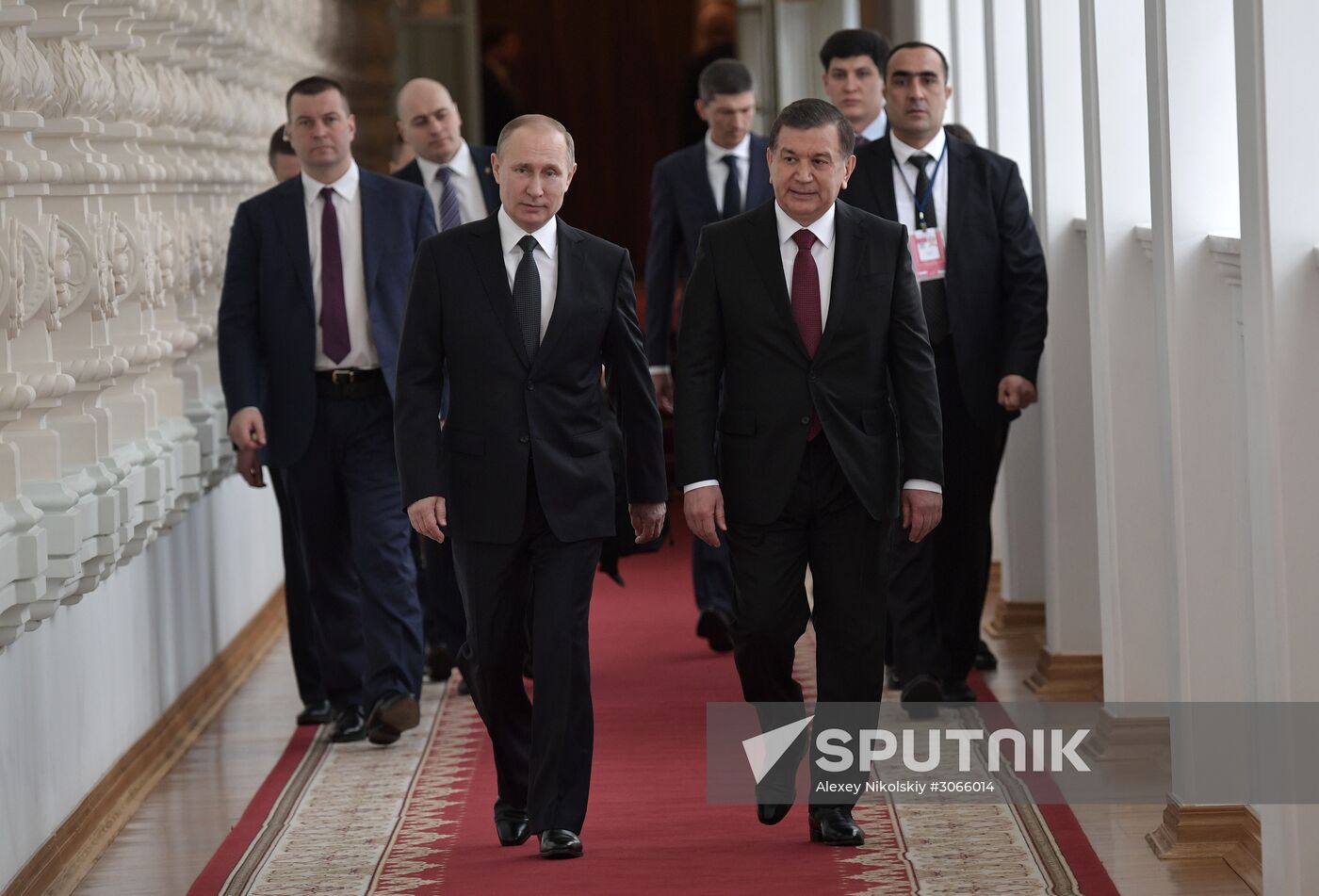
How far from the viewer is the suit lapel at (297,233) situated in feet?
21.2

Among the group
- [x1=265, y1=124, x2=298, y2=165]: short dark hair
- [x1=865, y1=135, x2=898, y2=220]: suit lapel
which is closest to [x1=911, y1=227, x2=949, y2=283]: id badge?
[x1=865, y1=135, x2=898, y2=220]: suit lapel

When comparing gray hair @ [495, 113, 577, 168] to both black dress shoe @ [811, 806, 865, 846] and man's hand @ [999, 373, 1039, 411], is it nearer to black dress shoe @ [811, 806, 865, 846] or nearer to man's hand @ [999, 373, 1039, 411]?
black dress shoe @ [811, 806, 865, 846]

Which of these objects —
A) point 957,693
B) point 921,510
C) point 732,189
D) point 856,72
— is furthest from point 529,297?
point 856,72

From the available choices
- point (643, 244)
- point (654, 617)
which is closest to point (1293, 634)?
point (654, 617)

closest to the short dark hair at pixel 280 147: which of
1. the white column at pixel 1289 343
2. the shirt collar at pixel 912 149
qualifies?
the shirt collar at pixel 912 149

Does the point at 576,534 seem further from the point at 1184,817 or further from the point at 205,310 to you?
the point at 205,310

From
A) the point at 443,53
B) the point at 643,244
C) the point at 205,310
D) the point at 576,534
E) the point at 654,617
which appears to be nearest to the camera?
the point at 576,534

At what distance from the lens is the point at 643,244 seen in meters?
18.3

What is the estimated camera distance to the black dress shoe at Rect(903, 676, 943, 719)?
646cm

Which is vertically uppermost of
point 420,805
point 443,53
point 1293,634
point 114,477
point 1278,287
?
point 443,53

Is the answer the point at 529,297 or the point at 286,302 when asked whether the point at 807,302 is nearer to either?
the point at 529,297

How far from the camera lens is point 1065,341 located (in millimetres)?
6934

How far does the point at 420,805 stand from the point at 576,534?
1.20 m

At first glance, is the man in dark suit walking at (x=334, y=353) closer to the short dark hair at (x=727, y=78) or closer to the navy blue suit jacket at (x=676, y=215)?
the navy blue suit jacket at (x=676, y=215)
